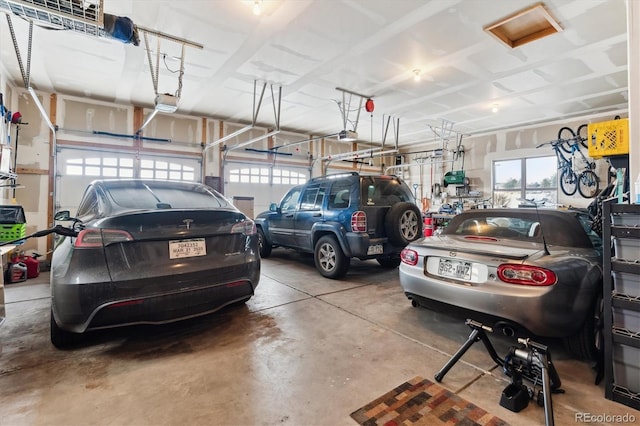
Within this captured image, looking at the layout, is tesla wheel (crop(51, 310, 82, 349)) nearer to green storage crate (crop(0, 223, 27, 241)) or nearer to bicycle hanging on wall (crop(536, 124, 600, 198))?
green storage crate (crop(0, 223, 27, 241))

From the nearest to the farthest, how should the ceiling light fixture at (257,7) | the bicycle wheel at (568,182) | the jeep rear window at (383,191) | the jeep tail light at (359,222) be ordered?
the ceiling light fixture at (257,7)
the jeep tail light at (359,222)
the jeep rear window at (383,191)
the bicycle wheel at (568,182)

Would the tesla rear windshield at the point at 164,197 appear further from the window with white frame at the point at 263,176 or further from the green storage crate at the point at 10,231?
the window with white frame at the point at 263,176

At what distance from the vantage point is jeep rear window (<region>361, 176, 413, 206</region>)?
172 inches

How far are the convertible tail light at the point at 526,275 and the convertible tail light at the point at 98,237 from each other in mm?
2726

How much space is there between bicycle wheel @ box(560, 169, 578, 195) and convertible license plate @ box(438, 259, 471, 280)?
768 centimetres

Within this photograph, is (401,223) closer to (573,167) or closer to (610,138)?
(610,138)

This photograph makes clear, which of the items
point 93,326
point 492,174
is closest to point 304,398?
point 93,326

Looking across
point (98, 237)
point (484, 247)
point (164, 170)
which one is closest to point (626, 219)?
point (484, 247)

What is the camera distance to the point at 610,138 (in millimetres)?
2422

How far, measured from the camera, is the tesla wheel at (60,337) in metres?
2.31

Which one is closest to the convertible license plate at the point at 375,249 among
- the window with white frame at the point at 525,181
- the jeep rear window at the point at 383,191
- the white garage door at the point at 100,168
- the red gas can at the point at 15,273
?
the jeep rear window at the point at 383,191

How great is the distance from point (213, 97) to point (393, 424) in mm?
6673

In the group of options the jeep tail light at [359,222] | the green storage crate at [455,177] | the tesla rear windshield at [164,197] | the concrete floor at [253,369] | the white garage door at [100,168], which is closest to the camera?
the concrete floor at [253,369]

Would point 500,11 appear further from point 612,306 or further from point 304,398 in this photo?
point 304,398
